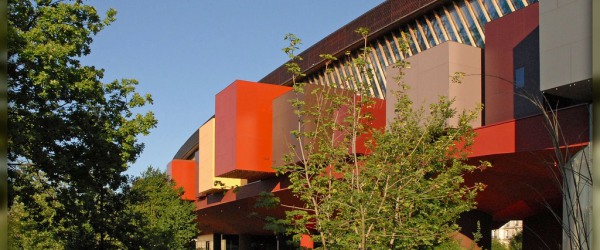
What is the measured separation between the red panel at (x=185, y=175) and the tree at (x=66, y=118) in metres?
38.3

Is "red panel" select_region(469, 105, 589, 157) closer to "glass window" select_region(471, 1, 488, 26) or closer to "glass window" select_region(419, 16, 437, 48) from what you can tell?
"glass window" select_region(471, 1, 488, 26)

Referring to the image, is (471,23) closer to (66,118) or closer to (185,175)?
(66,118)

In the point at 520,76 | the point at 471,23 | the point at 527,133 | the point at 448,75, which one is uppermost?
the point at 471,23

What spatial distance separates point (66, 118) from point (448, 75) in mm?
13932

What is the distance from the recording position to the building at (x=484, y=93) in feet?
59.1

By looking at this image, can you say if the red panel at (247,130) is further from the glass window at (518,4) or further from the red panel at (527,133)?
the red panel at (527,133)

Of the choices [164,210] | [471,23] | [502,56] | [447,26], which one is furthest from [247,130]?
[502,56]

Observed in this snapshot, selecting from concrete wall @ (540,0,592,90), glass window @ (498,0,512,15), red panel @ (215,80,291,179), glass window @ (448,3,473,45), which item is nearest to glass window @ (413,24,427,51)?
glass window @ (448,3,473,45)

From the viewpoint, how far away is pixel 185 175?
59219 mm

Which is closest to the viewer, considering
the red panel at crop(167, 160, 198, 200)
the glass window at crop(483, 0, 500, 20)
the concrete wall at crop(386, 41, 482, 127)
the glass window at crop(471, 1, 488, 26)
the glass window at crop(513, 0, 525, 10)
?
the concrete wall at crop(386, 41, 482, 127)

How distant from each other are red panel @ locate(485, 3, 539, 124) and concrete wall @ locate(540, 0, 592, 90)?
168 inches

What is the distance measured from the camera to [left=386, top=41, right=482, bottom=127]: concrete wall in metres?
25.2

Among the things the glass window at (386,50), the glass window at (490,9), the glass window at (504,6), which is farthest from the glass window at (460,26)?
the glass window at (386,50)

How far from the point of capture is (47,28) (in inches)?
640
